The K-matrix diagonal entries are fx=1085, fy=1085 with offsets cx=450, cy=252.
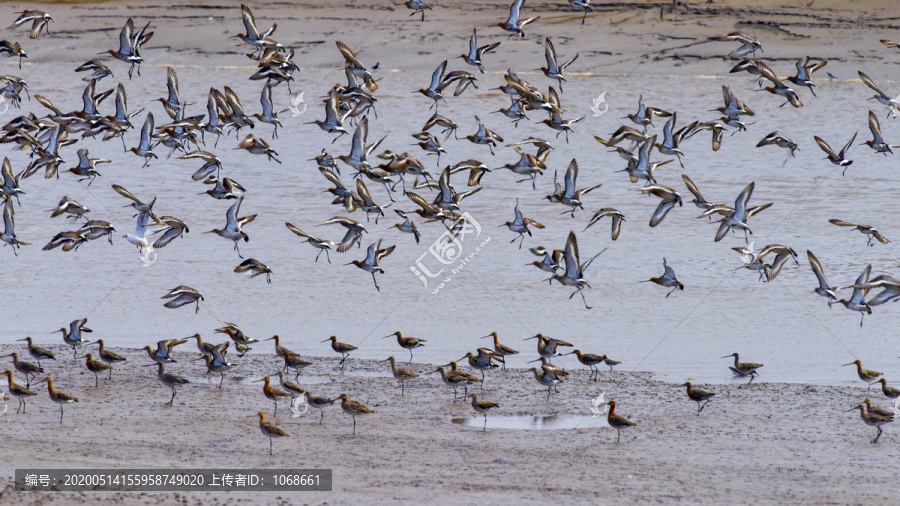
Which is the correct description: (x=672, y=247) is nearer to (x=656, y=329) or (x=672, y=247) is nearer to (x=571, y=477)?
(x=656, y=329)

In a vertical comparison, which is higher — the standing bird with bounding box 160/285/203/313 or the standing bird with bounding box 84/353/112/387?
the standing bird with bounding box 160/285/203/313

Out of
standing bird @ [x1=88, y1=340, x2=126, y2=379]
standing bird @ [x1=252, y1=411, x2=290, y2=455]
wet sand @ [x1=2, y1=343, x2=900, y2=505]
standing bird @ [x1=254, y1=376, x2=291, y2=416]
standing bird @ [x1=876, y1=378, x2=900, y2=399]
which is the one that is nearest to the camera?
wet sand @ [x1=2, y1=343, x2=900, y2=505]

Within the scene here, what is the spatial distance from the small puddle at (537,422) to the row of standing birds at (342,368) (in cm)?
18

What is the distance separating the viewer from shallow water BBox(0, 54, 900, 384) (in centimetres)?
1431

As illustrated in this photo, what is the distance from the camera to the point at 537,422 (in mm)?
11422

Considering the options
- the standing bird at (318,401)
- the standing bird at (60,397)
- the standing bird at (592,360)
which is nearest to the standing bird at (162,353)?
the standing bird at (60,397)

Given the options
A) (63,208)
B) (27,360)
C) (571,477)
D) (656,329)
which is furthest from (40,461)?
(656,329)

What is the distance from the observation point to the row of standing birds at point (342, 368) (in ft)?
36.5

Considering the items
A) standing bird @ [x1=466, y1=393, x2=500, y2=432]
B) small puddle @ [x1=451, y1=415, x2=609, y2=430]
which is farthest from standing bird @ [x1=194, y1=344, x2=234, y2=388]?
standing bird @ [x1=466, y1=393, x2=500, y2=432]

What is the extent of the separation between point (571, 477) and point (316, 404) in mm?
2899

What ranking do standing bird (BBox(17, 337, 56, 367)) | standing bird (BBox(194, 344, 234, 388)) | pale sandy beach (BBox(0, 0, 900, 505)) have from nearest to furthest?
pale sandy beach (BBox(0, 0, 900, 505)) → standing bird (BBox(194, 344, 234, 388)) → standing bird (BBox(17, 337, 56, 367))

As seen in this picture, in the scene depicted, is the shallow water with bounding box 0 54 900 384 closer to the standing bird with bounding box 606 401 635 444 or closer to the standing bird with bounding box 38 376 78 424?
the standing bird with bounding box 606 401 635 444

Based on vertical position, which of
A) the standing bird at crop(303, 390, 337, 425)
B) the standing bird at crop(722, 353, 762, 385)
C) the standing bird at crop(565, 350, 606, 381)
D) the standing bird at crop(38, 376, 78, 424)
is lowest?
the standing bird at crop(303, 390, 337, 425)

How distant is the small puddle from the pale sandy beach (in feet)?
0.14
